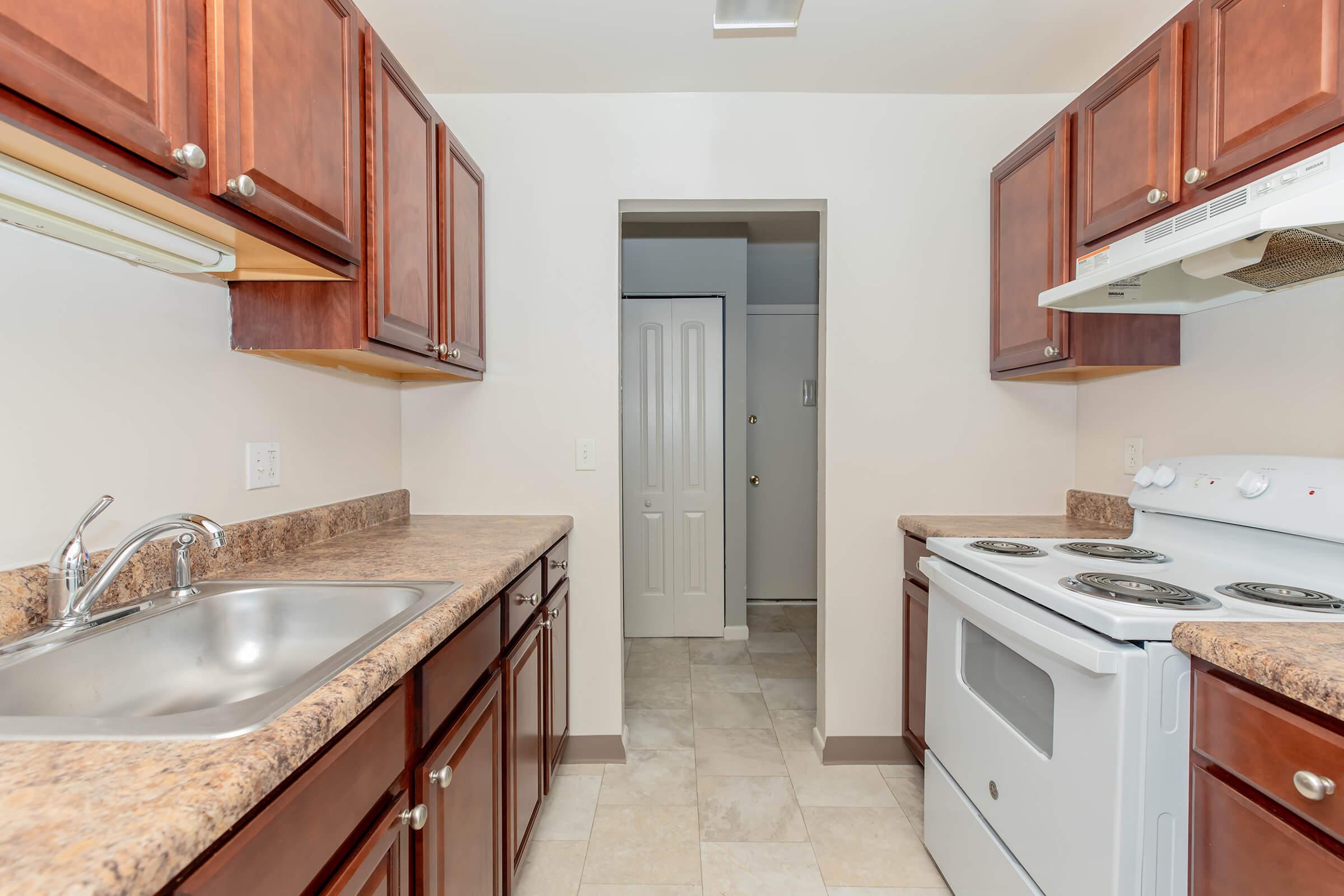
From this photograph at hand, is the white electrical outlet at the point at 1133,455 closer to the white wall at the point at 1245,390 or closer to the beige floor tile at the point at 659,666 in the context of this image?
the white wall at the point at 1245,390

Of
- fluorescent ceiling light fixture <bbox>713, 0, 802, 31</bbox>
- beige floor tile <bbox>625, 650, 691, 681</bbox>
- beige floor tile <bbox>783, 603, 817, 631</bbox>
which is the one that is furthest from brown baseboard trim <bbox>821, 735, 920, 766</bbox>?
fluorescent ceiling light fixture <bbox>713, 0, 802, 31</bbox>

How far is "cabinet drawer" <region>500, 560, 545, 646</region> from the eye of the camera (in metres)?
1.45

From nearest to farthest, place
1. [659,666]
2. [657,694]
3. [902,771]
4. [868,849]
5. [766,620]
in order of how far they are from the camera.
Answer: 1. [868,849]
2. [902,771]
3. [657,694]
4. [659,666]
5. [766,620]

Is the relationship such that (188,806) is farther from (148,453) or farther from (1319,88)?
(1319,88)

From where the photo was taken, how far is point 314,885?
0.68 m

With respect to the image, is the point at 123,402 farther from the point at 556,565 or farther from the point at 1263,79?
the point at 1263,79

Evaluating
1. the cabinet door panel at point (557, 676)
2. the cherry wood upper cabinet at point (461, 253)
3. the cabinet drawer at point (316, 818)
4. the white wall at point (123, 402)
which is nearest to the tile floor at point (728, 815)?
the cabinet door panel at point (557, 676)

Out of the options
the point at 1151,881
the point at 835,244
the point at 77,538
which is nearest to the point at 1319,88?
the point at 835,244

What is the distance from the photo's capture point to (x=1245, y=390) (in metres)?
1.58

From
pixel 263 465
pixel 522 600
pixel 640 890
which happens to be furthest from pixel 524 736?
pixel 263 465

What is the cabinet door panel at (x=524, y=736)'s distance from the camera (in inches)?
57.1

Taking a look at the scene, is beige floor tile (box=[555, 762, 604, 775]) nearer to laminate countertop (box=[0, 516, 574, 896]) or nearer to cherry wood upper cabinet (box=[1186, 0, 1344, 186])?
laminate countertop (box=[0, 516, 574, 896])

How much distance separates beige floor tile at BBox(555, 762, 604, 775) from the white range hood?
2.05 m

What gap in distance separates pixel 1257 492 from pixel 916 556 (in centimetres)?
90
